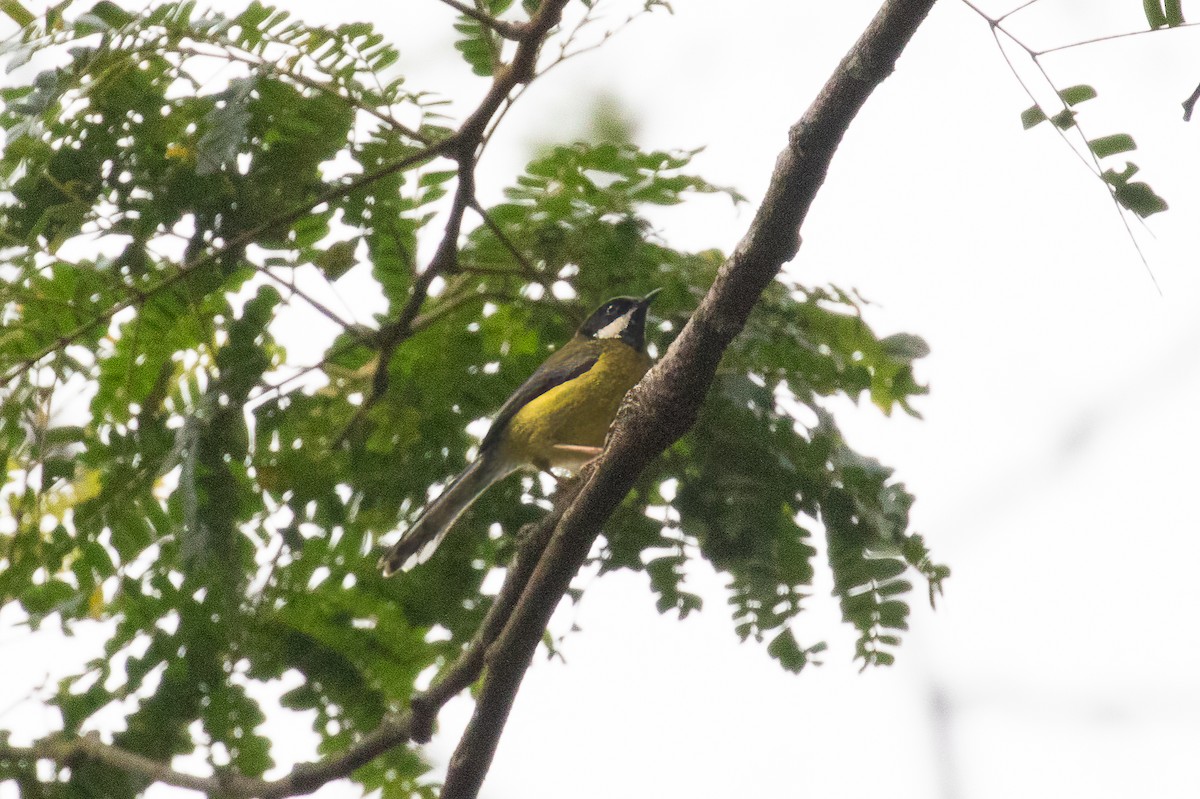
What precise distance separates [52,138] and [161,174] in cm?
31

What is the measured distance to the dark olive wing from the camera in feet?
13.6

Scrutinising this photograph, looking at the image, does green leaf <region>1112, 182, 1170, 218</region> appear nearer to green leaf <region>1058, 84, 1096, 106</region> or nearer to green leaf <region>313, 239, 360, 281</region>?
green leaf <region>1058, 84, 1096, 106</region>

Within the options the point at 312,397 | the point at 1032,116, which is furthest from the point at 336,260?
the point at 1032,116

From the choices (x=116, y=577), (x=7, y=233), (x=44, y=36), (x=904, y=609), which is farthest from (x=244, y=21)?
(x=904, y=609)

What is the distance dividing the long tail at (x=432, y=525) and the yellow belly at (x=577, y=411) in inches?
19.1

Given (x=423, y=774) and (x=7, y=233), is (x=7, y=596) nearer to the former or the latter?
(x=7, y=233)

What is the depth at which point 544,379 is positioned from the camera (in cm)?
436

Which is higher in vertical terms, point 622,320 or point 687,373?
point 622,320

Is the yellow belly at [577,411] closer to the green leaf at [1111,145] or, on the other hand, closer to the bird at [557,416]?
the bird at [557,416]

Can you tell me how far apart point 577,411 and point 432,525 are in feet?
4.29

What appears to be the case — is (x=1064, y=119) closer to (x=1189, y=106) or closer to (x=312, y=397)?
(x=1189, y=106)

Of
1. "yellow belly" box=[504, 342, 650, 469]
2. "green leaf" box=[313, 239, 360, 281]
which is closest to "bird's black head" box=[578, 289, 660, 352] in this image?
"yellow belly" box=[504, 342, 650, 469]

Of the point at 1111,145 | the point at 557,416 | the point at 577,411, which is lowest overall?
the point at 1111,145

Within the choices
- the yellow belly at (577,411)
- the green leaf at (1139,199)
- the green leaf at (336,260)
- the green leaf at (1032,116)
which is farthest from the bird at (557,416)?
the green leaf at (1139,199)
